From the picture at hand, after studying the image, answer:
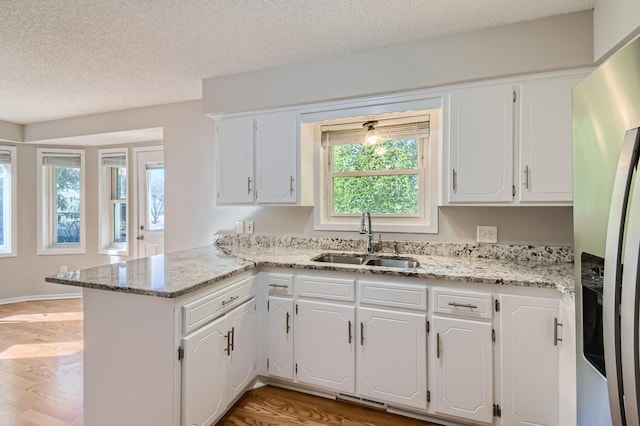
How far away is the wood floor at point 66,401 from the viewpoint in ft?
6.14

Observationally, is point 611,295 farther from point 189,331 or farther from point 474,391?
point 189,331

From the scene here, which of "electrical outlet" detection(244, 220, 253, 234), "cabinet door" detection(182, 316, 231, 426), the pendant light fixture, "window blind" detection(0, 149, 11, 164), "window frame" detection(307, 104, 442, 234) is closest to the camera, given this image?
"cabinet door" detection(182, 316, 231, 426)

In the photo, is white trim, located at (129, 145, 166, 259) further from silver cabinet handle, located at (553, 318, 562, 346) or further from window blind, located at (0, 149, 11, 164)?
silver cabinet handle, located at (553, 318, 562, 346)

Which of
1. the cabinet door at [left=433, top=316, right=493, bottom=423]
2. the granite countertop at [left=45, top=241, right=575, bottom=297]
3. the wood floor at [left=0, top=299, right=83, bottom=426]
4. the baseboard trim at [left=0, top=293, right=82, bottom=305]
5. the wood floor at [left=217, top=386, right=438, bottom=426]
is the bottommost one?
the wood floor at [left=217, top=386, right=438, bottom=426]

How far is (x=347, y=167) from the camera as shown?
9.13 feet

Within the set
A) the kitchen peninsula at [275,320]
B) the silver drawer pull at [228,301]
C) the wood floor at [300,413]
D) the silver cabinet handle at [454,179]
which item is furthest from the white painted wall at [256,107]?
the wood floor at [300,413]

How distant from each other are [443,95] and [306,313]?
1.73m

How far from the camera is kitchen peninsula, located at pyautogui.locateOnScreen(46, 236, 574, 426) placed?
1.50 m

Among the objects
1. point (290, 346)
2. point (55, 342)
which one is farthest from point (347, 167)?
point (55, 342)

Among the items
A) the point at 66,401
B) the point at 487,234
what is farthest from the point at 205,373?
the point at 487,234

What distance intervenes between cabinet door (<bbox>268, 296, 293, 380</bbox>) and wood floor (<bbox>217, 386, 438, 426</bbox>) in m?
0.16

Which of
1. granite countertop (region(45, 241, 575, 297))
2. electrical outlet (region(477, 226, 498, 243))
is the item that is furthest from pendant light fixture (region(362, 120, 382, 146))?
electrical outlet (region(477, 226, 498, 243))

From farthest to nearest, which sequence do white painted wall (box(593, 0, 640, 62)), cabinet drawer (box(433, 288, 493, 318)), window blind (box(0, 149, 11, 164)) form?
window blind (box(0, 149, 11, 164)) < cabinet drawer (box(433, 288, 493, 318)) < white painted wall (box(593, 0, 640, 62))

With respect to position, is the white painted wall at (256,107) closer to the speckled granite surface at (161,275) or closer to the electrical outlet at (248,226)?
the electrical outlet at (248,226)
